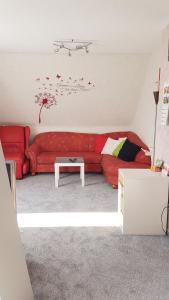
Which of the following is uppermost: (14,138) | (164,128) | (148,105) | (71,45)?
(71,45)

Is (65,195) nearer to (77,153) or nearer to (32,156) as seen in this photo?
(32,156)

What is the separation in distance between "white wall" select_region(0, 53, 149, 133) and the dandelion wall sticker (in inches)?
3.9

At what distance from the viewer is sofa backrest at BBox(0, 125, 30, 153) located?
5.28m

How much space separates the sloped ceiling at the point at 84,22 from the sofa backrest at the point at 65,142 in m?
2.04

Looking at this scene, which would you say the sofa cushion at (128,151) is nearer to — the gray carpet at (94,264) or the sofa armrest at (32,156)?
the sofa armrest at (32,156)

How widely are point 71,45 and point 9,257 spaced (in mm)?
3116

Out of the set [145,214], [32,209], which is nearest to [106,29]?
[145,214]

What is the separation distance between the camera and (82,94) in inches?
206

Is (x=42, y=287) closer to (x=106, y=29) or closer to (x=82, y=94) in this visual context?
(x=106, y=29)

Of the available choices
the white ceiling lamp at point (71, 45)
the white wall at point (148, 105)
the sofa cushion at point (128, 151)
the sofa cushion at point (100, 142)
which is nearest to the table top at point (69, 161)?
the sofa cushion at point (128, 151)

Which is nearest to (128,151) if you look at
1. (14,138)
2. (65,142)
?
(65,142)

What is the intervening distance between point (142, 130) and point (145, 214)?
2646 mm

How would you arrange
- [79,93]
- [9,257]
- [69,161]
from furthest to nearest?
[79,93] → [69,161] → [9,257]

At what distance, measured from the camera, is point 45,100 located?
209 inches
